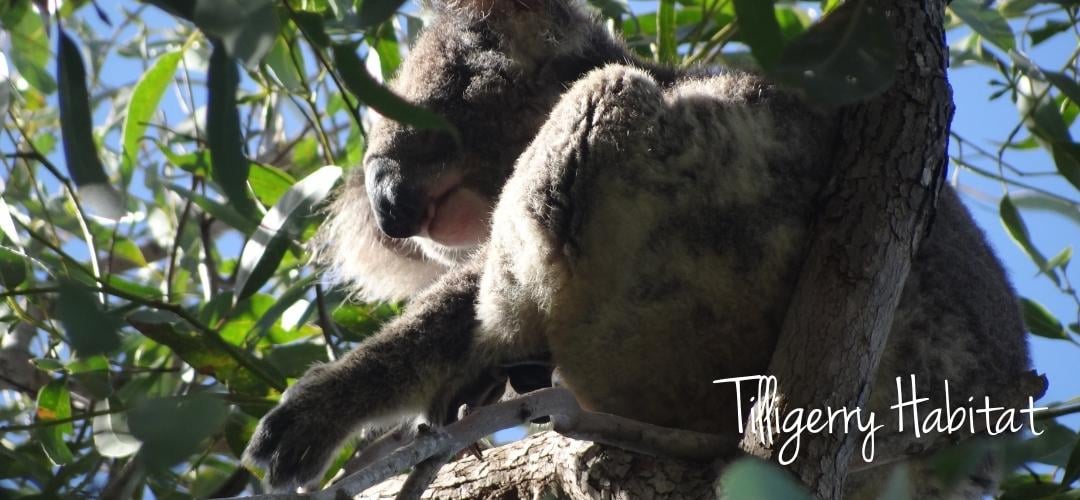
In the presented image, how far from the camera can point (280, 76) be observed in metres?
2.56

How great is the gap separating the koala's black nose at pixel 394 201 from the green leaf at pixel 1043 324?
1335 mm

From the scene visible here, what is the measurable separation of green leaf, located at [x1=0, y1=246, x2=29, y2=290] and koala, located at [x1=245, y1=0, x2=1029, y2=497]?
71 cm

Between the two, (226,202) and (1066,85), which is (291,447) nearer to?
(226,202)

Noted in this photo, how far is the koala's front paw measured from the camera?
1.79 metres

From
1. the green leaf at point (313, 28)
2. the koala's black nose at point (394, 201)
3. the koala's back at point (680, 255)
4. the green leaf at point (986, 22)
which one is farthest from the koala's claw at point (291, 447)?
the green leaf at point (986, 22)

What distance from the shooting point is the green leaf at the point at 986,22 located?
2123 mm

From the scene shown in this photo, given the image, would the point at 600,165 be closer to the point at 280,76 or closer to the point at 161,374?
the point at 280,76

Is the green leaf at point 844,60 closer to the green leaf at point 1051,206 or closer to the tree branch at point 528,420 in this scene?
the tree branch at point 528,420

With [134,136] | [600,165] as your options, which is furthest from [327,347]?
[600,165]

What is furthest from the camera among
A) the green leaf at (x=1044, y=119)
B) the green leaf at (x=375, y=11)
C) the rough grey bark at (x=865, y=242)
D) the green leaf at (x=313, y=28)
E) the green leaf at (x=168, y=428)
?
the green leaf at (x=1044, y=119)

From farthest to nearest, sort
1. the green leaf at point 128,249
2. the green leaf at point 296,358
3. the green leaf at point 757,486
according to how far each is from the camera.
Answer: the green leaf at point 128,249, the green leaf at point 296,358, the green leaf at point 757,486

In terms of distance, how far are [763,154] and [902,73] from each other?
0.92 ft

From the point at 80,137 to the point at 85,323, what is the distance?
0.85ft

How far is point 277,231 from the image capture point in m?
2.22
